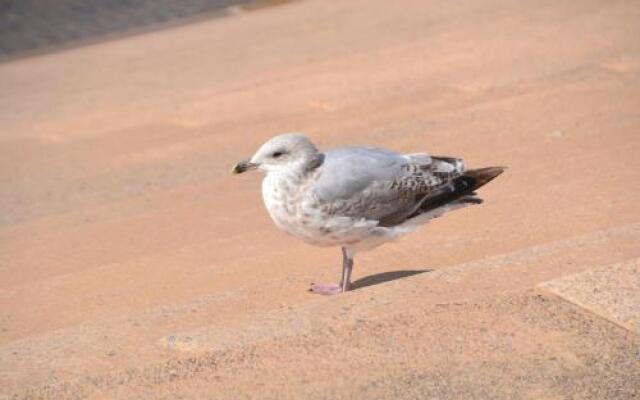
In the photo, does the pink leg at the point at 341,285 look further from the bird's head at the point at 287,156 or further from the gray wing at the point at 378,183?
the bird's head at the point at 287,156

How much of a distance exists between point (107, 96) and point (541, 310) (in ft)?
26.5

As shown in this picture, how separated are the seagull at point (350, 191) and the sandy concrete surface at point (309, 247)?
0.30 m

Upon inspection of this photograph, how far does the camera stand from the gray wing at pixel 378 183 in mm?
5996

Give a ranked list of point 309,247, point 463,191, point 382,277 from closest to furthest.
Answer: point 463,191
point 382,277
point 309,247

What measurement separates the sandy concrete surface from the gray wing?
1.25 feet

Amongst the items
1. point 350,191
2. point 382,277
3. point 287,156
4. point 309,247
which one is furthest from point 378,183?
point 309,247

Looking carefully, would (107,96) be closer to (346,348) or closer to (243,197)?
(243,197)

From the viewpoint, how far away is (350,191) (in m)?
6.03

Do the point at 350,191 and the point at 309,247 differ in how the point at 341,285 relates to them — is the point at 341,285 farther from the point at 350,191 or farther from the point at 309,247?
the point at 309,247

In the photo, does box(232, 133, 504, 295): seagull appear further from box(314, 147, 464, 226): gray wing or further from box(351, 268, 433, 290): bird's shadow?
box(351, 268, 433, 290): bird's shadow

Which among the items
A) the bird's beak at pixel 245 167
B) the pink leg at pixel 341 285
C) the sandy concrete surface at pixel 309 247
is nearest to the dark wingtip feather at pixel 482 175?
the sandy concrete surface at pixel 309 247

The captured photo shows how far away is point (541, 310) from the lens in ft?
15.6

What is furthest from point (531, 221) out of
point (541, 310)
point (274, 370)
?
point (274, 370)

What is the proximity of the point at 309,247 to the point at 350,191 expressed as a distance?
1.51 meters
